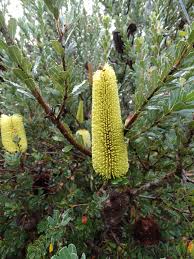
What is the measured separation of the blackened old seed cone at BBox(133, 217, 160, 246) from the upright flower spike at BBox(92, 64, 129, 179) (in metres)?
0.43

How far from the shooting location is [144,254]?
148cm

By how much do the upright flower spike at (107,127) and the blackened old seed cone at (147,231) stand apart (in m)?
0.43

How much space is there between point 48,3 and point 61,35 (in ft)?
0.30

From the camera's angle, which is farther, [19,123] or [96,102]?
[19,123]

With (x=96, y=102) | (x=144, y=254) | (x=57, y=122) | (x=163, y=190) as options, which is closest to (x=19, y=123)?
(x=57, y=122)

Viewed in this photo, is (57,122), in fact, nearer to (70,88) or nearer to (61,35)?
(70,88)

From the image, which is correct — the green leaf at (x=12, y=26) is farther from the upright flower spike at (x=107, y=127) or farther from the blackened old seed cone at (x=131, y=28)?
the blackened old seed cone at (x=131, y=28)

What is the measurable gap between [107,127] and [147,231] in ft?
2.00

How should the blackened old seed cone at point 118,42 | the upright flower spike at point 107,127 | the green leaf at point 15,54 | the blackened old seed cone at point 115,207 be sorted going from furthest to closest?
the blackened old seed cone at point 118,42 < the blackened old seed cone at point 115,207 < the upright flower spike at point 107,127 < the green leaf at point 15,54

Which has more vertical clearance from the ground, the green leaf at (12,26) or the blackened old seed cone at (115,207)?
the green leaf at (12,26)

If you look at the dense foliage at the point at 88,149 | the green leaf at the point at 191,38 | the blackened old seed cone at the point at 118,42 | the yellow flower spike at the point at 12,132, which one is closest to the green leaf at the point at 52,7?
the dense foliage at the point at 88,149

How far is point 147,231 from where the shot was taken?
4.19ft

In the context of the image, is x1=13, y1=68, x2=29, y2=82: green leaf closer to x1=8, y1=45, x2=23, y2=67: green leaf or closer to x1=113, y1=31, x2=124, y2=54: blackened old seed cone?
x1=8, y1=45, x2=23, y2=67: green leaf

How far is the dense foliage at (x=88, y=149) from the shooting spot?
0.84 m
